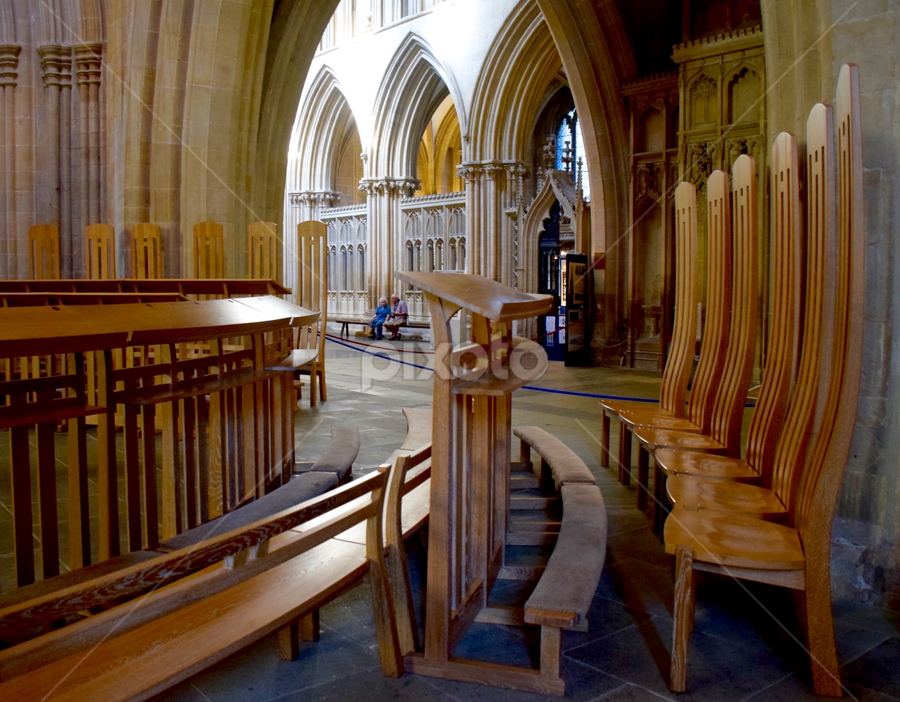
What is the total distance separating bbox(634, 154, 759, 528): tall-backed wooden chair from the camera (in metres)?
2.92

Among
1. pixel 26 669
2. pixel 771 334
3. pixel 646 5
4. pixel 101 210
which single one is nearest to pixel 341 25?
pixel 646 5

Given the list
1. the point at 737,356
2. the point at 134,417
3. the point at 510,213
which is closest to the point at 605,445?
the point at 737,356

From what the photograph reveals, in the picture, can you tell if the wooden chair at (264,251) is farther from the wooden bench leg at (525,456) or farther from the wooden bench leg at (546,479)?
the wooden bench leg at (546,479)

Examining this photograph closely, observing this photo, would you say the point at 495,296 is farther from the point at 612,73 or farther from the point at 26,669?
the point at 612,73

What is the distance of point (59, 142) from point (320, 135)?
1130cm

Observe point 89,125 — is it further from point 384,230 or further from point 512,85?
point 384,230

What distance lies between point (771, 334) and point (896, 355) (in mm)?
459

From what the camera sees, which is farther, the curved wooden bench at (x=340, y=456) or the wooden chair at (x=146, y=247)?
the wooden chair at (x=146, y=247)

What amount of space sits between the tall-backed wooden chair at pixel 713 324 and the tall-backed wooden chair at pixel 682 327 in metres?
0.10

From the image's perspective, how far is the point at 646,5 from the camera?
952cm

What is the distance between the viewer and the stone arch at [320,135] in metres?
17.9

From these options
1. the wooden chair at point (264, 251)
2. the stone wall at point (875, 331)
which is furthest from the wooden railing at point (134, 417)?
the wooden chair at point (264, 251)

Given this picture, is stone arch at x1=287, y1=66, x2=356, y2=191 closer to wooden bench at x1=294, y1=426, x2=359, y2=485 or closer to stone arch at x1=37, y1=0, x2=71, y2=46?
stone arch at x1=37, y1=0, x2=71, y2=46

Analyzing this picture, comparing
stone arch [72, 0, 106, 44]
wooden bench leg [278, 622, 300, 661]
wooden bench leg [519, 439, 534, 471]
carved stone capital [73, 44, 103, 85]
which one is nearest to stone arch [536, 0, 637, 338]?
stone arch [72, 0, 106, 44]
